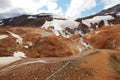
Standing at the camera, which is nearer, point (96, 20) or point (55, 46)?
point (55, 46)

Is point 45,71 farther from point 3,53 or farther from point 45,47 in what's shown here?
point 45,47

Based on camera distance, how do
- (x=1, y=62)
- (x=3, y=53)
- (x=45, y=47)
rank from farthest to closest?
(x=45, y=47), (x=3, y=53), (x=1, y=62)

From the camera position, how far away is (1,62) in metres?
36.8

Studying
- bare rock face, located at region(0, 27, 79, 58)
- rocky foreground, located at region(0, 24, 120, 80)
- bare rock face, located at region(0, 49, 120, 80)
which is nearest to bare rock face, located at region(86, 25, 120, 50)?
rocky foreground, located at region(0, 24, 120, 80)

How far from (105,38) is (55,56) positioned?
76.6 feet

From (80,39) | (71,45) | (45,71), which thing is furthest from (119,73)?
(80,39)

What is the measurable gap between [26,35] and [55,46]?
7466mm

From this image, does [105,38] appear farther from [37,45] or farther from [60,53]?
[37,45]

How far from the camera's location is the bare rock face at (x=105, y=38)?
62000 mm

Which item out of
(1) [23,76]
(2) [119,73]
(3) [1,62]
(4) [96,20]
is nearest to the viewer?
(1) [23,76]

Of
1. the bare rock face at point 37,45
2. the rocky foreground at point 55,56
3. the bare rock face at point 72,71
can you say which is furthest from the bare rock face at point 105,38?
the bare rock face at point 72,71

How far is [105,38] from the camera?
220 ft

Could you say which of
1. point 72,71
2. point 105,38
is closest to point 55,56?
point 105,38

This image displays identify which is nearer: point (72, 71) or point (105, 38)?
point (72, 71)
